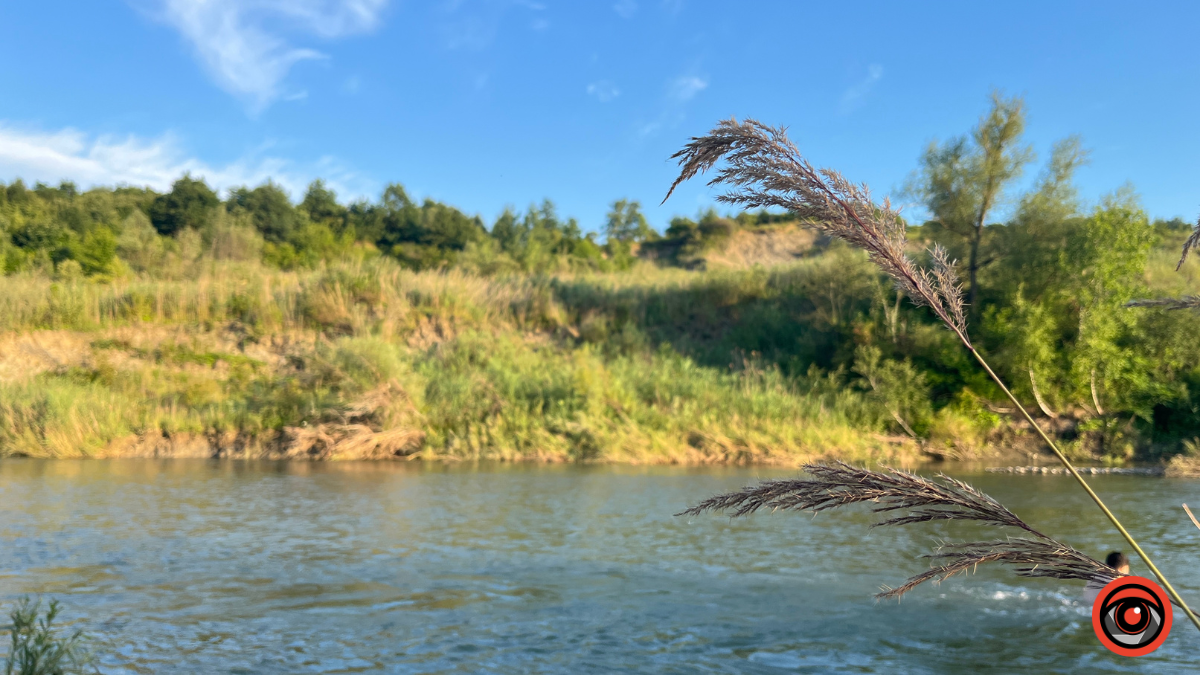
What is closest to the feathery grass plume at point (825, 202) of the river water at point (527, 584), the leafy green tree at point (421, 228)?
the river water at point (527, 584)

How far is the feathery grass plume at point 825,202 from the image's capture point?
93.7 inches

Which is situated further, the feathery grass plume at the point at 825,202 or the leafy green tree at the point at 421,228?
the leafy green tree at the point at 421,228

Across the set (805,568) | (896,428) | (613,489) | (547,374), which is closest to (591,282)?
(547,374)

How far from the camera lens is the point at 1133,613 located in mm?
2248

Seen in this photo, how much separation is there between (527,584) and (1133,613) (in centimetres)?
571

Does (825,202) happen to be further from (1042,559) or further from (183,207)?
(183,207)

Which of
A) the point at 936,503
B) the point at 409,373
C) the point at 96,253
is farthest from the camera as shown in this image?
the point at 96,253

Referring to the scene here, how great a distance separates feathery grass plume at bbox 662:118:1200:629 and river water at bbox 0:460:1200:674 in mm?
3568

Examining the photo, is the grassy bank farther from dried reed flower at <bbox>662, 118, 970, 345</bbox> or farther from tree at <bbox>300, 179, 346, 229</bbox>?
tree at <bbox>300, 179, 346, 229</bbox>

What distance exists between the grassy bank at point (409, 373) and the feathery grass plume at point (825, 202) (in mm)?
15582

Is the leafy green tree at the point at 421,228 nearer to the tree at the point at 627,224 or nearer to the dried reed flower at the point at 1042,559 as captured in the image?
the tree at the point at 627,224

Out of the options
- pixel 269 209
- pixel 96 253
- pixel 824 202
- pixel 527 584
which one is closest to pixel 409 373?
pixel 527 584

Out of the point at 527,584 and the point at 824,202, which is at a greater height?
the point at 824,202

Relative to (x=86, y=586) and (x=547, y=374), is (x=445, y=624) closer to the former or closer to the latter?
(x=86, y=586)
